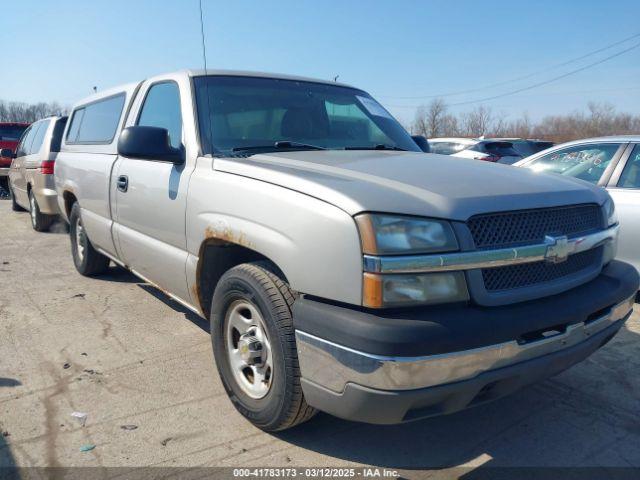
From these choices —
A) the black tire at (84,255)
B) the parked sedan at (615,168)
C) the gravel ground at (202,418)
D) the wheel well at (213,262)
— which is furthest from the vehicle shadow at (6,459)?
the parked sedan at (615,168)

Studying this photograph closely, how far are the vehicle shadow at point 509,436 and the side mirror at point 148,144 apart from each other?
172cm

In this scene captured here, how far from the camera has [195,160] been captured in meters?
3.18

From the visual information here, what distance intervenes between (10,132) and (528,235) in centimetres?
1493

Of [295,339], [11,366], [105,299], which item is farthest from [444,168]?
[105,299]

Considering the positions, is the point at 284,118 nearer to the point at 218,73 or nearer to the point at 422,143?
the point at 218,73

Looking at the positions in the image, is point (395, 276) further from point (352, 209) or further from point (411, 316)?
point (352, 209)

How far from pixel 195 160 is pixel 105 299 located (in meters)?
2.45

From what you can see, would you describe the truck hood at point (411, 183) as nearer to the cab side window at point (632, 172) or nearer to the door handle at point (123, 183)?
the door handle at point (123, 183)

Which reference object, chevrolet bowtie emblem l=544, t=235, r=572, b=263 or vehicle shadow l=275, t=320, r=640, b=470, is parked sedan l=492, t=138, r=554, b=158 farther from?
chevrolet bowtie emblem l=544, t=235, r=572, b=263

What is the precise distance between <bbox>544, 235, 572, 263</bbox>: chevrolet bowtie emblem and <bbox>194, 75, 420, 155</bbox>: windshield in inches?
62.6

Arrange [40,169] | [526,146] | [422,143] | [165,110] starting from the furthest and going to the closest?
1. [526,146]
2. [40,169]
3. [422,143]
4. [165,110]

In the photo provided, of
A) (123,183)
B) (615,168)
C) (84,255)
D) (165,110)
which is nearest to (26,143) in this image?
(84,255)

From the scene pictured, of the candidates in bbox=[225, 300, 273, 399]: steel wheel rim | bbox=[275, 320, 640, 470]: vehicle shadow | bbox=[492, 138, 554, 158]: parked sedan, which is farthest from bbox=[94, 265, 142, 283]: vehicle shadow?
bbox=[492, 138, 554, 158]: parked sedan

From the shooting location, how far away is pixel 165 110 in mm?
3791
